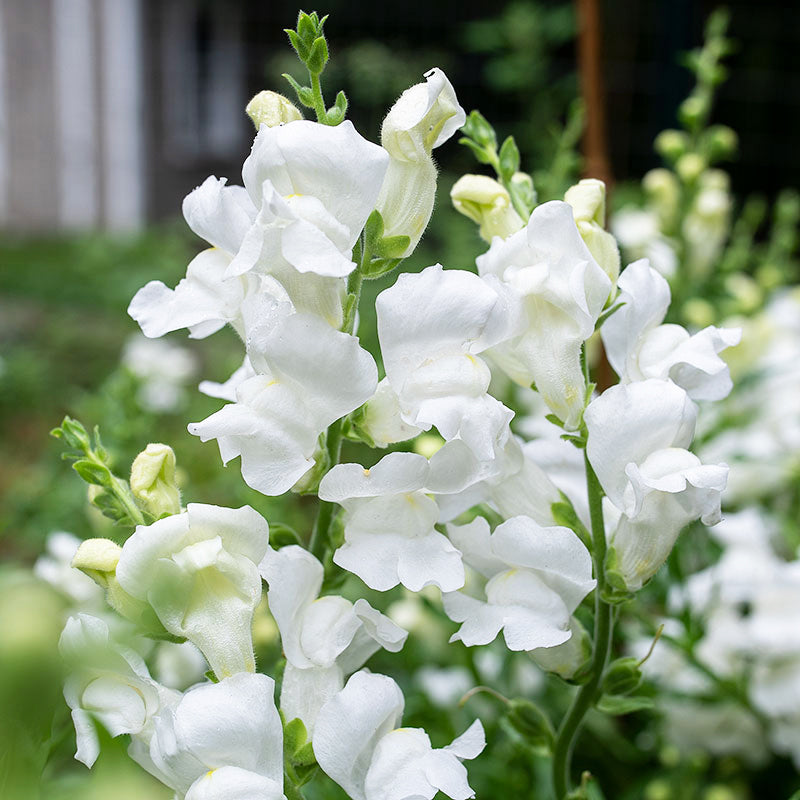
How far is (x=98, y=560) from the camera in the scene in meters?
0.41

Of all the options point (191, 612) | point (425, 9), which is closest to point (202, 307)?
point (191, 612)

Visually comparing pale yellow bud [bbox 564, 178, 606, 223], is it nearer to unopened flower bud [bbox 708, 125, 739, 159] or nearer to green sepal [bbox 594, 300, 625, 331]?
green sepal [bbox 594, 300, 625, 331]

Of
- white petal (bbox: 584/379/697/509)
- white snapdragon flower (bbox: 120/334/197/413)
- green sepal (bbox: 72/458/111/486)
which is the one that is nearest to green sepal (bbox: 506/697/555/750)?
white petal (bbox: 584/379/697/509)

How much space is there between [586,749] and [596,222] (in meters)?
0.56

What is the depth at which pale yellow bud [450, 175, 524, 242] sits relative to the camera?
50 cm

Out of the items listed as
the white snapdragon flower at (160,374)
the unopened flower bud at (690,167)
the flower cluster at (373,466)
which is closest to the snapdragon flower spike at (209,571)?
the flower cluster at (373,466)

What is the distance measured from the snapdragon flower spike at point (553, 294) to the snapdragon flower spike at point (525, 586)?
66 mm

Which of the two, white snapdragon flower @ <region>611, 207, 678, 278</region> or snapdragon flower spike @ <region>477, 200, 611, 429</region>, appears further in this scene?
white snapdragon flower @ <region>611, 207, 678, 278</region>

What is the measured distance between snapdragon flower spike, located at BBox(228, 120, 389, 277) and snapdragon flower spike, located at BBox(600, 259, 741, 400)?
0.14 meters

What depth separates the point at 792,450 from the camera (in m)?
1.01

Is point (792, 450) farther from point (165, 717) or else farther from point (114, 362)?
point (114, 362)

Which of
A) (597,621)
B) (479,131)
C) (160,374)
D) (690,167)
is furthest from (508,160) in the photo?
(160,374)

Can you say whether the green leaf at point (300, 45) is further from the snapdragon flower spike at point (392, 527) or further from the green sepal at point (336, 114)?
the snapdragon flower spike at point (392, 527)

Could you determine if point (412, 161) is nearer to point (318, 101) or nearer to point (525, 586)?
point (318, 101)
